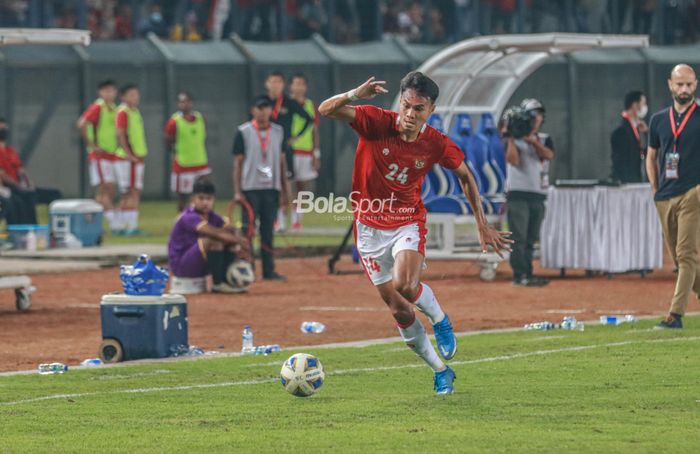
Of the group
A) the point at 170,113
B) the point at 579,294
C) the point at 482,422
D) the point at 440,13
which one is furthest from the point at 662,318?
the point at 440,13

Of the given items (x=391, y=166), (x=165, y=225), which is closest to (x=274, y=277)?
(x=165, y=225)

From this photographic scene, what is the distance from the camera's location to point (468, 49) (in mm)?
22234

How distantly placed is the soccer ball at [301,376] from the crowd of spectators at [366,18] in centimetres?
2454

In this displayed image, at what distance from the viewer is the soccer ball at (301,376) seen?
445 inches

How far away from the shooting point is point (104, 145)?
29188 millimetres

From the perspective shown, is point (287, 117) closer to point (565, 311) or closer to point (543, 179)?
point (543, 179)

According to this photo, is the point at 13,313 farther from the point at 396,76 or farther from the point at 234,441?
the point at 396,76

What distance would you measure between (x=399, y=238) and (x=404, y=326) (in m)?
0.57

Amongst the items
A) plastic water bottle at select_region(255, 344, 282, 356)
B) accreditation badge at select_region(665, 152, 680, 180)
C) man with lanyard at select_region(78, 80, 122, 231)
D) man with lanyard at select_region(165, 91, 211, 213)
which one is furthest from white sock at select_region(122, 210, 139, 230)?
accreditation badge at select_region(665, 152, 680, 180)

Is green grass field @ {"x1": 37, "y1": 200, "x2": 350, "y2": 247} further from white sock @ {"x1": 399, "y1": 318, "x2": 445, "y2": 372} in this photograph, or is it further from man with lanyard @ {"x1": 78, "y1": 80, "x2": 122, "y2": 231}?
white sock @ {"x1": 399, "y1": 318, "x2": 445, "y2": 372}

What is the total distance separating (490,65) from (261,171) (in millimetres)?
3814

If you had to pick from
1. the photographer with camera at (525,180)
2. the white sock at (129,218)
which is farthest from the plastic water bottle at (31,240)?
the photographer with camera at (525,180)

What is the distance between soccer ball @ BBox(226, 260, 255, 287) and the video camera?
351cm

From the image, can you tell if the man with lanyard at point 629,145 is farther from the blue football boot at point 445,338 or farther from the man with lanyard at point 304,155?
the blue football boot at point 445,338
